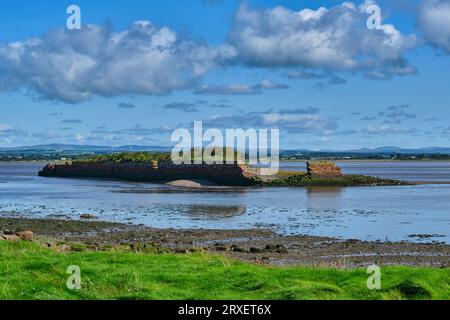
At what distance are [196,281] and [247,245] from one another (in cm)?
1397

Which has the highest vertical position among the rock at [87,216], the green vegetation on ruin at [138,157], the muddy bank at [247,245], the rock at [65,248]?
the green vegetation on ruin at [138,157]

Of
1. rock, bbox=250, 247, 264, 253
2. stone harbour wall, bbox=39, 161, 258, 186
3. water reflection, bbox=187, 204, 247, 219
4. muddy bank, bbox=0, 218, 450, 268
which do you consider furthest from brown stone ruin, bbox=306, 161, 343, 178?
rock, bbox=250, 247, 264, 253

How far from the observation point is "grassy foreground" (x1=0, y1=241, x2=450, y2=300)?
13.0 m

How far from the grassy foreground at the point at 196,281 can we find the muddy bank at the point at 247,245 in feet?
18.9

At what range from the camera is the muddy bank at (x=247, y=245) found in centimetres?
2392

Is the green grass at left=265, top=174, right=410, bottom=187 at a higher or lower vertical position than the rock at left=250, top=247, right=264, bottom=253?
higher

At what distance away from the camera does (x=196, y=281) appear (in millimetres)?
14570

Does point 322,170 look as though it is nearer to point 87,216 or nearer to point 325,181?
point 325,181

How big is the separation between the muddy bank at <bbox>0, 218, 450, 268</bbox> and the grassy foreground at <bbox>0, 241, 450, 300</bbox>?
577 cm

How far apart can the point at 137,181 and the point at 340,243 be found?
6889 cm

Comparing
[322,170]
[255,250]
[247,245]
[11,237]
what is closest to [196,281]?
[11,237]

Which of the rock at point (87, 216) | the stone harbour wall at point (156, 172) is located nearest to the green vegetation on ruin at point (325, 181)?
the stone harbour wall at point (156, 172)

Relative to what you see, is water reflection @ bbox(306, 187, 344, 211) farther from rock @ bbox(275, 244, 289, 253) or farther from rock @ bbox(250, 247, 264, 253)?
rock @ bbox(250, 247, 264, 253)

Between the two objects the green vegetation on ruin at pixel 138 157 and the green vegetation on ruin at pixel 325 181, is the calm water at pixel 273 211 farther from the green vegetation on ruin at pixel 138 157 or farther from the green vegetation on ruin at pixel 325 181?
the green vegetation on ruin at pixel 138 157
